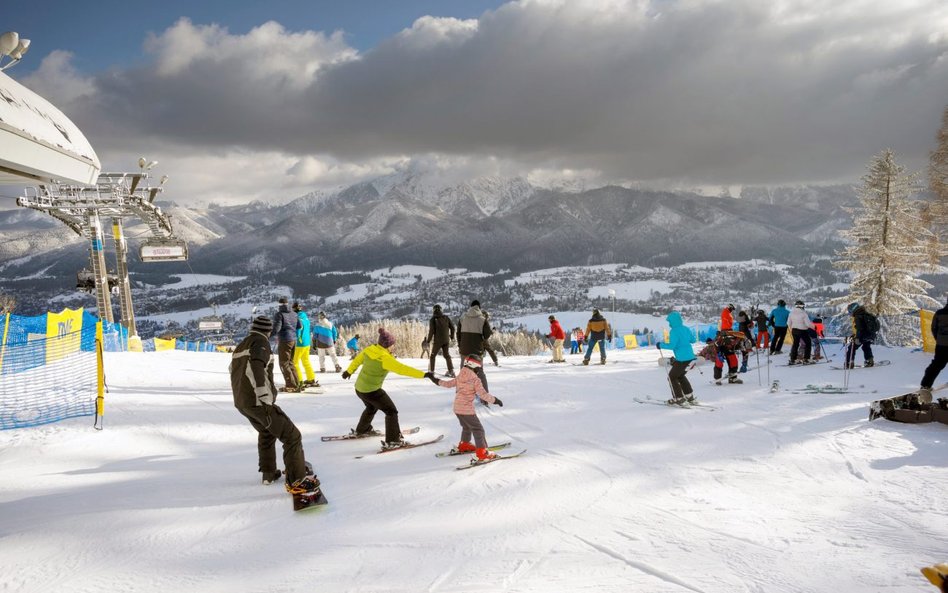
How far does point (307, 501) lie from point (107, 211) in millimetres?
27462

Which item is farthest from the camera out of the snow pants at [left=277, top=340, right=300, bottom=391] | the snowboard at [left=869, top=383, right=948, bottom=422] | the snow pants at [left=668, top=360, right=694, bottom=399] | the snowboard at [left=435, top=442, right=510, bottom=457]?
the snow pants at [left=277, top=340, right=300, bottom=391]

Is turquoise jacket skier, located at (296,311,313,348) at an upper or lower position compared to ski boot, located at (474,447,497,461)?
upper

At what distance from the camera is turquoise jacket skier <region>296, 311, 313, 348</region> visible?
11516mm

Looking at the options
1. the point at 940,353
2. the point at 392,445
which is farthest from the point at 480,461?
the point at 940,353

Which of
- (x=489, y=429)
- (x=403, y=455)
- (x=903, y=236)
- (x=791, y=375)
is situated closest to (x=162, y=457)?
(x=403, y=455)

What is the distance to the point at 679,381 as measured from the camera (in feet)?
31.4

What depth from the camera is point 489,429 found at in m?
8.28

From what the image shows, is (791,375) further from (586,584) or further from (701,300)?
(701,300)

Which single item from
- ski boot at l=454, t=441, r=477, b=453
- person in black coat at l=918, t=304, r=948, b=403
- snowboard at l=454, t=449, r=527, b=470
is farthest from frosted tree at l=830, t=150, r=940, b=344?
ski boot at l=454, t=441, r=477, b=453

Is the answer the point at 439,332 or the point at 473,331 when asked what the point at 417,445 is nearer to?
the point at 473,331

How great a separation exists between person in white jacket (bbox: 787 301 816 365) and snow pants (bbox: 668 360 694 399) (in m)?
5.53

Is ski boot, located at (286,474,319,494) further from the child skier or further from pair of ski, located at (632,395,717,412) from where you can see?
pair of ski, located at (632,395,717,412)

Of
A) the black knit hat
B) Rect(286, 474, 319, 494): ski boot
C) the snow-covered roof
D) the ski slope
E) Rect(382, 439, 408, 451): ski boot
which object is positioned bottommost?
the ski slope

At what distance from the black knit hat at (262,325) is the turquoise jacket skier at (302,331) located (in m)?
5.99
